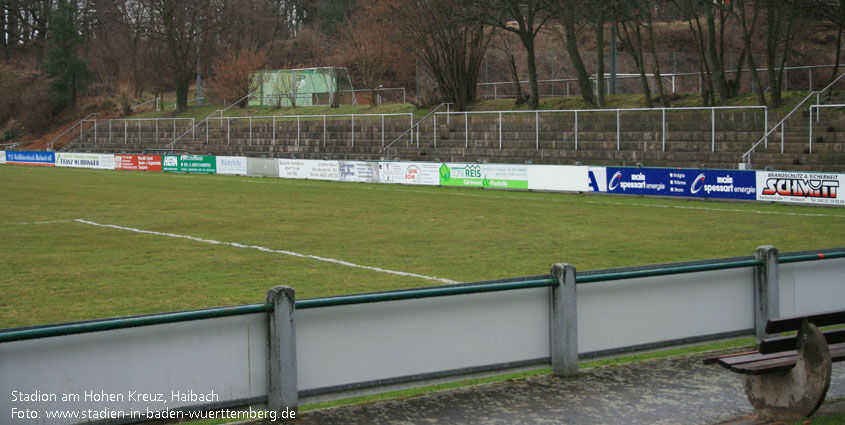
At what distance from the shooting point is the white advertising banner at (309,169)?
44.5 metres

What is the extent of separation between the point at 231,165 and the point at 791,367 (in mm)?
46164

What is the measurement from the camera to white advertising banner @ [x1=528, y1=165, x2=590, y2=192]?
3403cm

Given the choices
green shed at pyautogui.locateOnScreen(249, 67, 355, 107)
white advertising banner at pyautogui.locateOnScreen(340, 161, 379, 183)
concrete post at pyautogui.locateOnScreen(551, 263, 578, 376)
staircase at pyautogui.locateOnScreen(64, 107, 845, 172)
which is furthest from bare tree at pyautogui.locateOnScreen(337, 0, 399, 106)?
concrete post at pyautogui.locateOnScreen(551, 263, 578, 376)

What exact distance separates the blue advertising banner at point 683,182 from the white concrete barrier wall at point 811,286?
2020 cm

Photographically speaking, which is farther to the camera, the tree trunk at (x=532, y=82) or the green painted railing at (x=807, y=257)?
the tree trunk at (x=532, y=82)

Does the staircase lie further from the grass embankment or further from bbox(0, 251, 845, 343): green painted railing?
bbox(0, 251, 845, 343): green painted railing

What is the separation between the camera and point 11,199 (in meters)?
32.8

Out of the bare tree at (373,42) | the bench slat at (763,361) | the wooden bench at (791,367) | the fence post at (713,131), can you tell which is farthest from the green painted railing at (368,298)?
the bare tree at (373,42)

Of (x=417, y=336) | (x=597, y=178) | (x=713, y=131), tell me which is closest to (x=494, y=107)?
(x=713, y=131)

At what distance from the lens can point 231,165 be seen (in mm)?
50906

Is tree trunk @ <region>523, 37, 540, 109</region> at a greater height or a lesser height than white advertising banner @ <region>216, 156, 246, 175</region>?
greater

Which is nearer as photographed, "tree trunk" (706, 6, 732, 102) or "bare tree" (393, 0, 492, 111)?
"tree trunk" (706, 6, 732, 102)

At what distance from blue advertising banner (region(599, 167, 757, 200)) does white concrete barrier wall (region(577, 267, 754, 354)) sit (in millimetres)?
20916

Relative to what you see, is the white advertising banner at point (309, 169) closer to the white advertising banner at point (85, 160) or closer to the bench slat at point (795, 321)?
the white advertising banner at point (85, 160)
